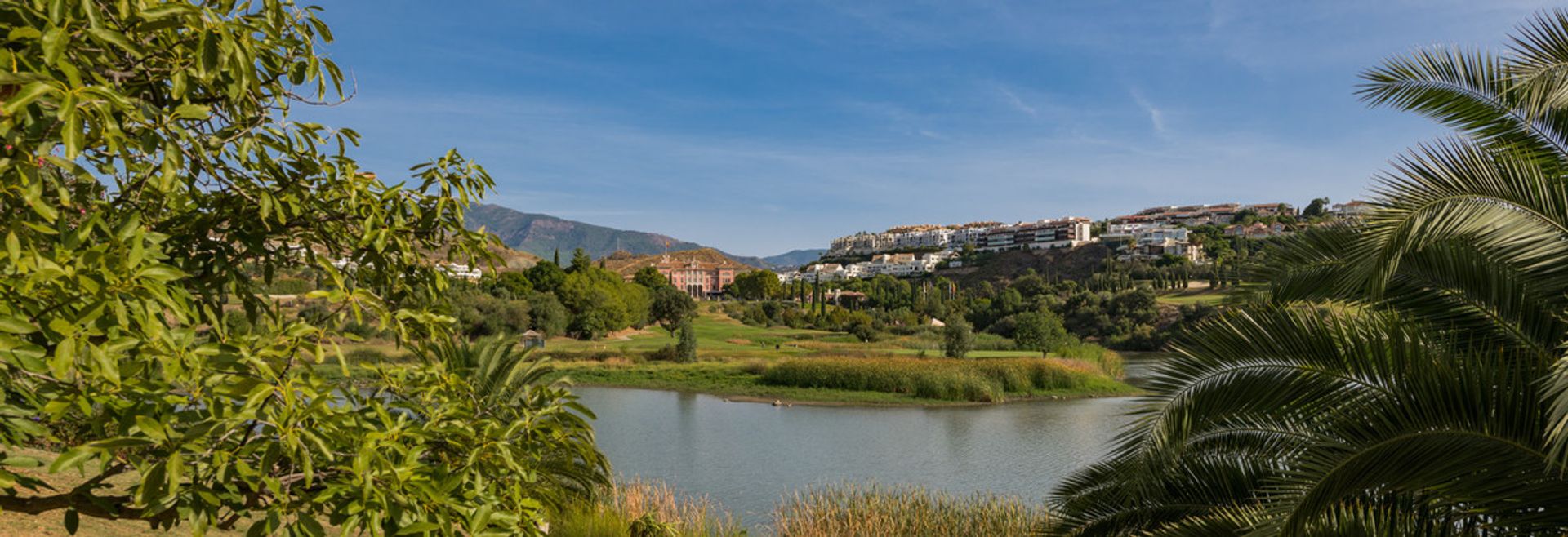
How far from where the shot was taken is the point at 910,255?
511 feet

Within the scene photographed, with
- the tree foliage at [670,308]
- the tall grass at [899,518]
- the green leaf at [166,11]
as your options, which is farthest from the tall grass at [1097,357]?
the green leaf at [166,11]

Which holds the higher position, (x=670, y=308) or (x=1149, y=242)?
(x=1149, y=242)

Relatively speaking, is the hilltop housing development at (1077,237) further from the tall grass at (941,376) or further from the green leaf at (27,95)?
the green leaf at (27,95)

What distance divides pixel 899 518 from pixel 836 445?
1345 centimetres

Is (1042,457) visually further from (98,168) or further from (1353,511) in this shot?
(98,168)

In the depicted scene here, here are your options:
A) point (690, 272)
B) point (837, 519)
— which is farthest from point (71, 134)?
point (690, 272)

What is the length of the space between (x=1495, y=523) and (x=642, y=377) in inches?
1428

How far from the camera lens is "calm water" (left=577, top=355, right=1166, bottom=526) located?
62.6 feet

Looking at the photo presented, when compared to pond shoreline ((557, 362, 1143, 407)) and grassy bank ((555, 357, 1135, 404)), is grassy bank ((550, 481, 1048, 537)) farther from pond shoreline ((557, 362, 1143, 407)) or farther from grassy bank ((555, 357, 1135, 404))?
grassy bank ((555, 357, 1135, 404))

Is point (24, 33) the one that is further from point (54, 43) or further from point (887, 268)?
point (887, 268)

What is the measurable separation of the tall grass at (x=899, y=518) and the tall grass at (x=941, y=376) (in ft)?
75.1

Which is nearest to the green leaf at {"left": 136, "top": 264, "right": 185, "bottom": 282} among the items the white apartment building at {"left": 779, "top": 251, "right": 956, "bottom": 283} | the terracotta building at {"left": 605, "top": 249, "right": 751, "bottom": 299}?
the terracotta building at {"left": 605, "top": 249, "right": 751, "bottom": 299}

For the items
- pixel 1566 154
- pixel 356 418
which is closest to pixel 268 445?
pixel 356 418

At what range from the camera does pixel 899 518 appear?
10422 mm
